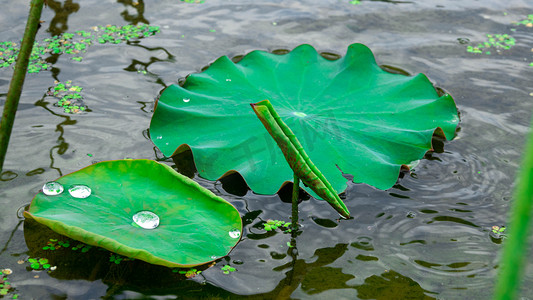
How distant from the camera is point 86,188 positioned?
191 centimetres

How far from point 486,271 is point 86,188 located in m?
1.58

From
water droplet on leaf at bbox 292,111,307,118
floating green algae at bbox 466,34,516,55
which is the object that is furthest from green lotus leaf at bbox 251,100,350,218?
floating green algae at bbox 466,34,516,55

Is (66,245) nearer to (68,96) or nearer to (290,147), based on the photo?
(290,147)

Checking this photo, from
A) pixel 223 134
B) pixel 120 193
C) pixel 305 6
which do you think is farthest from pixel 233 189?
pixel 305 6

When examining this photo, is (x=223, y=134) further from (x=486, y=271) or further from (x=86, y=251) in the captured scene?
(x=486, y=271)

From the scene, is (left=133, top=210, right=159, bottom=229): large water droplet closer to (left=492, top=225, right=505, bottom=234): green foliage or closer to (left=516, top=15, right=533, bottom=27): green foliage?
(left=492, top=225, right=505, bottom=234): green foliage

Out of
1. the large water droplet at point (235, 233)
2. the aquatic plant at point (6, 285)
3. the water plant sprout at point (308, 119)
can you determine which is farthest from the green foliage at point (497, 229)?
the aquatic plant at point (6, 285)

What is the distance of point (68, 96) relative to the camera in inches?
111

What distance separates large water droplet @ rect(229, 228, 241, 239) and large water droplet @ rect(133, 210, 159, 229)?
0.92 ft

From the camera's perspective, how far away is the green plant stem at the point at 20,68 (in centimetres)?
120

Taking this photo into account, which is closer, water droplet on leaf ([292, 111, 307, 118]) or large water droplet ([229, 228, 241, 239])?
large water droplet ([229, 228, 241, 239])

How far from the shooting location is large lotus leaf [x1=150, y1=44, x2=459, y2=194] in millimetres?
2236

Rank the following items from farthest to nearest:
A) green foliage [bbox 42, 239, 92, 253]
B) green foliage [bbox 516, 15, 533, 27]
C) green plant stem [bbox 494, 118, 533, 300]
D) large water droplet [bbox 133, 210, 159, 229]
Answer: green foliage [bbox 516, 15, 533, 27]
green foliage [bbox 42, 239, 92, 253]
large water droplet [bbox 133, 210, 159, 229]
green plant stem [bbox 494, 118, 533, 300]

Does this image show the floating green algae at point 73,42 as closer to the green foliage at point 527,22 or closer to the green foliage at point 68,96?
the green foliage at point 68,96
